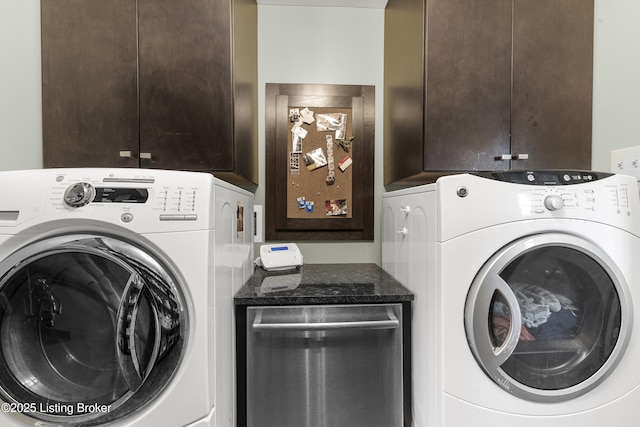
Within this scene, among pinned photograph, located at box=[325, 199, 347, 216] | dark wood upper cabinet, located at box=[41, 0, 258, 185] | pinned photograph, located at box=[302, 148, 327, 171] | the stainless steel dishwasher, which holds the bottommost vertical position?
the stainless steel dishwasher

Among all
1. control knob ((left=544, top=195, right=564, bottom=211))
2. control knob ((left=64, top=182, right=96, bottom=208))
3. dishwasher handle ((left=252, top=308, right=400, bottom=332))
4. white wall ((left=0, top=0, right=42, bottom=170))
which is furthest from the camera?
white wall ((left=0, top=0, right=42, bottom=170))

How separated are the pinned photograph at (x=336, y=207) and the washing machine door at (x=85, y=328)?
1062 mm

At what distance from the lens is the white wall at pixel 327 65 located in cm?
144

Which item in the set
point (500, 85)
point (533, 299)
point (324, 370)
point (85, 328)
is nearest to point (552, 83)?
point (500, 85)

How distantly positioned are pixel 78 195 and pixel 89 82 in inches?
26.8

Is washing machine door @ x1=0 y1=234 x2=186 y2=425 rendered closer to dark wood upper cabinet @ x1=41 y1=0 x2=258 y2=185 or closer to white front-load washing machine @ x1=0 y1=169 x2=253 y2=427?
white front-load washing machine @ x1=0 y1=169 x2=253 y2=427

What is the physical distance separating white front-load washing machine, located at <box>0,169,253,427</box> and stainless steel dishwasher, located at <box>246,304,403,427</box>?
0.84ft

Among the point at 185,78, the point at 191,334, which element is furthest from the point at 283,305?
the point at 185,78

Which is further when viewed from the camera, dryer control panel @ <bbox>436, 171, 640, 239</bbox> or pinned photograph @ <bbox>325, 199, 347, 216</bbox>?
pinned photograph @ <bbox>325, 199, 347, 216</bbox>

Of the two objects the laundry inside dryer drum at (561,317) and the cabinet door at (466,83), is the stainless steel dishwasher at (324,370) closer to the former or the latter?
the laundry inside dryer drum at (561,317)

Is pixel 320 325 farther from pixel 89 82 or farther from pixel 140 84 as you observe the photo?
pixel 89 82

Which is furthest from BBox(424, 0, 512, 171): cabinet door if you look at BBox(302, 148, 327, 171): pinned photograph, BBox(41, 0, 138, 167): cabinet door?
BBox(41, 0, 138, 167): cabinet door

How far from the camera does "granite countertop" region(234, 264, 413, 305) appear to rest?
46.4 inches

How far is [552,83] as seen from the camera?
134cm
